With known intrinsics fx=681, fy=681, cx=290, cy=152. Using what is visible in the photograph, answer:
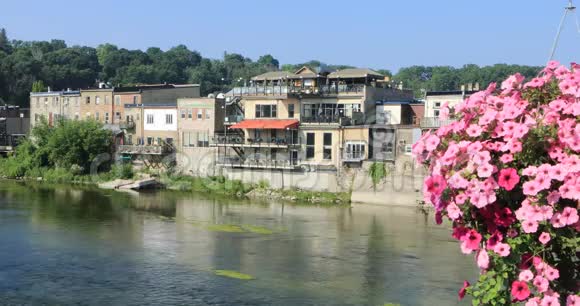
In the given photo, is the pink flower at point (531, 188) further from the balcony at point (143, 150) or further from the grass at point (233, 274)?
the balcony at point (143, 150)

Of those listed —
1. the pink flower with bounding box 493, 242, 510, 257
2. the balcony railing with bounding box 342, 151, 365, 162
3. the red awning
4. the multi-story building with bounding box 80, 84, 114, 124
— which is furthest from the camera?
the multi-story building with bounding box 80, 84, 114, 124

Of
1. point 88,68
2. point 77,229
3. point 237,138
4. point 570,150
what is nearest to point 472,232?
point 570,150

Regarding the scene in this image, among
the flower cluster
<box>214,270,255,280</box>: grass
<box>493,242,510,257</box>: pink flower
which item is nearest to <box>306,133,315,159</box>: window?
<box>214,270,255,280</box>: grass

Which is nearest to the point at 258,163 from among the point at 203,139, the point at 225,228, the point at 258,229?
the point at 203,139

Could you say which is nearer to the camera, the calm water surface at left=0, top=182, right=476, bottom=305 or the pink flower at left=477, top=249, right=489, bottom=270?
the pink flower at left=477, top=249, right=489, bottom=270

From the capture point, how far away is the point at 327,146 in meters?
49.4

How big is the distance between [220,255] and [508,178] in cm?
2393

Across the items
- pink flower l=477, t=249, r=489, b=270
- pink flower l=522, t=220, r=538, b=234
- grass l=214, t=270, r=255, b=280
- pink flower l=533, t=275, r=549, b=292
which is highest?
pink flower l=522, t=220, r=538, b=234

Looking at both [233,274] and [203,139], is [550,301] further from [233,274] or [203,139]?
[203,139]

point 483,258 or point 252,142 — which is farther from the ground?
point 252,142

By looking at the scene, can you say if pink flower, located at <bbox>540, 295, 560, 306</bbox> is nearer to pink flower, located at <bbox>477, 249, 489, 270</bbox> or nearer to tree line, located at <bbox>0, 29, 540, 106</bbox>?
pink flower, located at <bbox>477, 249, 489, 270</bbox>

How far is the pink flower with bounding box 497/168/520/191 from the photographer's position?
5.51 m

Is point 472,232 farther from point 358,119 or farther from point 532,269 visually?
point 358,119

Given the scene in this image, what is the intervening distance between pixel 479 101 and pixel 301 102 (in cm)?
4582
